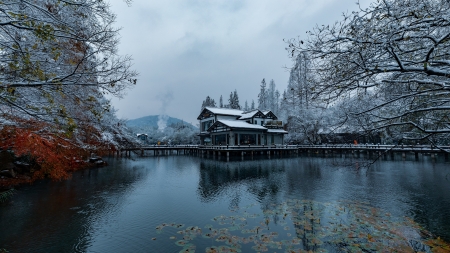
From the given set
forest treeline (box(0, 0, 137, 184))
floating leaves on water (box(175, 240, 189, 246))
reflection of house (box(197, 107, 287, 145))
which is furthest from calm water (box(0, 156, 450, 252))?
reflection of house (box(197, 107, 287, 145))

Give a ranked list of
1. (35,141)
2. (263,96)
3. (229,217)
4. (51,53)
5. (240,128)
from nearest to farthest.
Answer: (51,53), (229,217), (35,141), (240,128), (263,96)

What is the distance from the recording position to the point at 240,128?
110ft

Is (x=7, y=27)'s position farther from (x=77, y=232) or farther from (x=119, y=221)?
(x=119, y=221)

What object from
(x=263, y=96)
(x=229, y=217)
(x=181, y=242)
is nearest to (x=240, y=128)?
(x=229, y=217)

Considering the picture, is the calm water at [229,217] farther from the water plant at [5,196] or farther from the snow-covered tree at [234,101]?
the snow-covered tree at [234,101]

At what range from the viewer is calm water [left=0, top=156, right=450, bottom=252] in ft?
21.1

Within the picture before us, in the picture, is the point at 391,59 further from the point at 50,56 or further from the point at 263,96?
the point at 263,96

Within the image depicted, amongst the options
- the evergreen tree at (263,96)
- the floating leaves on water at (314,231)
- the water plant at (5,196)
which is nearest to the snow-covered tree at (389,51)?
the floating leaves on water at (314,231)

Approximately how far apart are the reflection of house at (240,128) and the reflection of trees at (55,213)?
21.6m

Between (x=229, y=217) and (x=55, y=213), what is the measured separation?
7039 millimetres

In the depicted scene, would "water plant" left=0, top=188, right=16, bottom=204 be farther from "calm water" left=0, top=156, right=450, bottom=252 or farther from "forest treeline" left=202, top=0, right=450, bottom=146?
"forest treeline" left=202, top=0, right=450, bottom=146

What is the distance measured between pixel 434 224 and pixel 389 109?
208 inches

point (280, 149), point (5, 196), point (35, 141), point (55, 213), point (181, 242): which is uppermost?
point (35, 141)

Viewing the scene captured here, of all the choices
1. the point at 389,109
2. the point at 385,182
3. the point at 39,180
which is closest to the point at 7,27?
the point at 389,109
